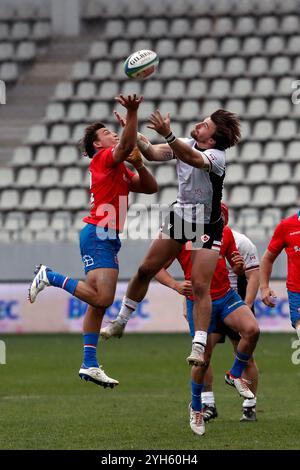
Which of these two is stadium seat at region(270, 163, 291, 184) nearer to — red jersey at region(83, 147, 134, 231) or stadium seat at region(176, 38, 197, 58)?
stadium seat at region(176, 38, 197, 58)

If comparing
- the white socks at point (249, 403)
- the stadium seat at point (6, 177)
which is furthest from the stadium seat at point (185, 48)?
the white socks at point (249, 403)

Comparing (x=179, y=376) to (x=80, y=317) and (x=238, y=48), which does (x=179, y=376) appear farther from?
(x=238, y=48)

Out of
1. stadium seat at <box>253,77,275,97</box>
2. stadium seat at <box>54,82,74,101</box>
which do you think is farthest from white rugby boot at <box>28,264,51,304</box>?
stadium seat at <box>54,82,74,101</box>

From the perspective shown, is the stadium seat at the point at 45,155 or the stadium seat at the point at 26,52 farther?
the stadium seat at the point at 26,52

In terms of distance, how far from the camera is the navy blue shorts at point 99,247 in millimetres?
10938

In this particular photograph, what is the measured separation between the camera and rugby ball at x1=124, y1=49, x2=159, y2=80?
10344mm

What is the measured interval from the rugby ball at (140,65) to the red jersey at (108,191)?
0.90m

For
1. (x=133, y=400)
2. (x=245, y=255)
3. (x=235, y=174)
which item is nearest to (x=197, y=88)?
(x=235, y=174)

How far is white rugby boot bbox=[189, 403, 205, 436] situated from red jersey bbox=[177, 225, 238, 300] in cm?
148

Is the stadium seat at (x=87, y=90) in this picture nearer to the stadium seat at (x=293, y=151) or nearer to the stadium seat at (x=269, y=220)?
the stadium seat at (x=293, y=151)

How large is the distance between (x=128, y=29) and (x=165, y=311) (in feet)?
35.1

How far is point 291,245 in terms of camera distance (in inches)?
466

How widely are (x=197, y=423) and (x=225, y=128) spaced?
2.65 meters
